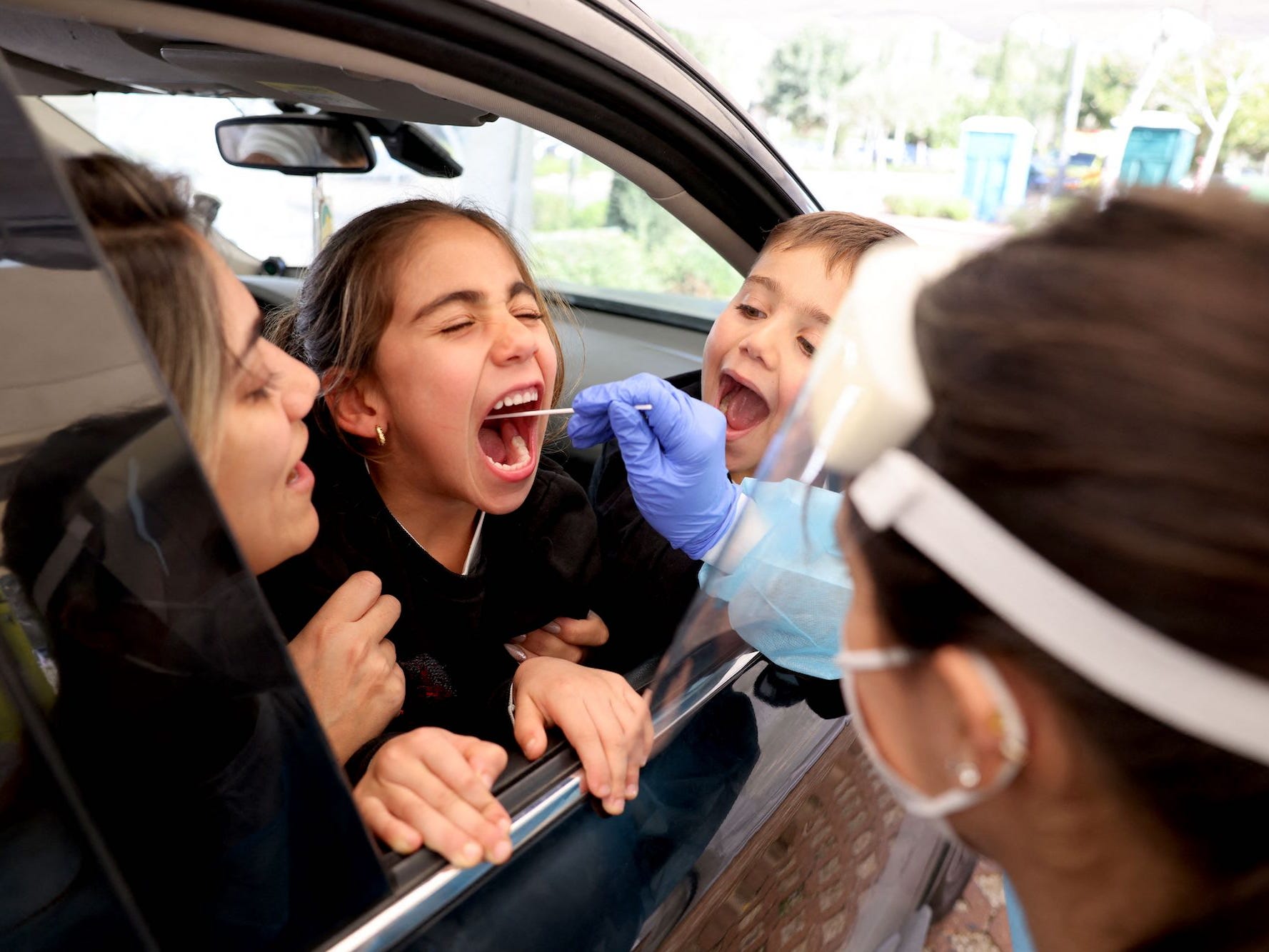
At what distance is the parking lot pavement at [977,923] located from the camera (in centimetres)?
254

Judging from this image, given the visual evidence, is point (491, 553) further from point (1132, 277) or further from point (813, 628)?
point (1132, 277)

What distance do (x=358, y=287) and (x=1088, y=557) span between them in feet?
4.63

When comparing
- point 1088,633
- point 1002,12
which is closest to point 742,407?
point 1088,633

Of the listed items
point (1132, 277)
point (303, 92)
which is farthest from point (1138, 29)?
point (1132, 277)

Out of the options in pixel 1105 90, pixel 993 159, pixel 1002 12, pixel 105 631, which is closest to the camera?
pixel 105 631

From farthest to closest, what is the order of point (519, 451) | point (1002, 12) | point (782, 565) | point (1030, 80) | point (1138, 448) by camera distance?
1. point (1030, 80)
2. point (1002, 12)
3. point (519, 451)
4. point (782, 565)
5. point (1138, 448)

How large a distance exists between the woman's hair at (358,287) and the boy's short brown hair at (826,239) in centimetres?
57

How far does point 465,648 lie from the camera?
1.71m

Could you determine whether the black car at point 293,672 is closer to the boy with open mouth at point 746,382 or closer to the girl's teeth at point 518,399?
the boy with open mouth at point 746,382

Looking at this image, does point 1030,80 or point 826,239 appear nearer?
point 826,239

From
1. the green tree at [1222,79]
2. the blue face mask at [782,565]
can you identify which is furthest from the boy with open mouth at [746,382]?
the green tree at [1222,79]

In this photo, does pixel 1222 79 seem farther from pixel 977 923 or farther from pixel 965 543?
pixel 965 543

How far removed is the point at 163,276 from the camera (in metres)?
0.96

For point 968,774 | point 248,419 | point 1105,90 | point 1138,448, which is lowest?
point 1105,90
